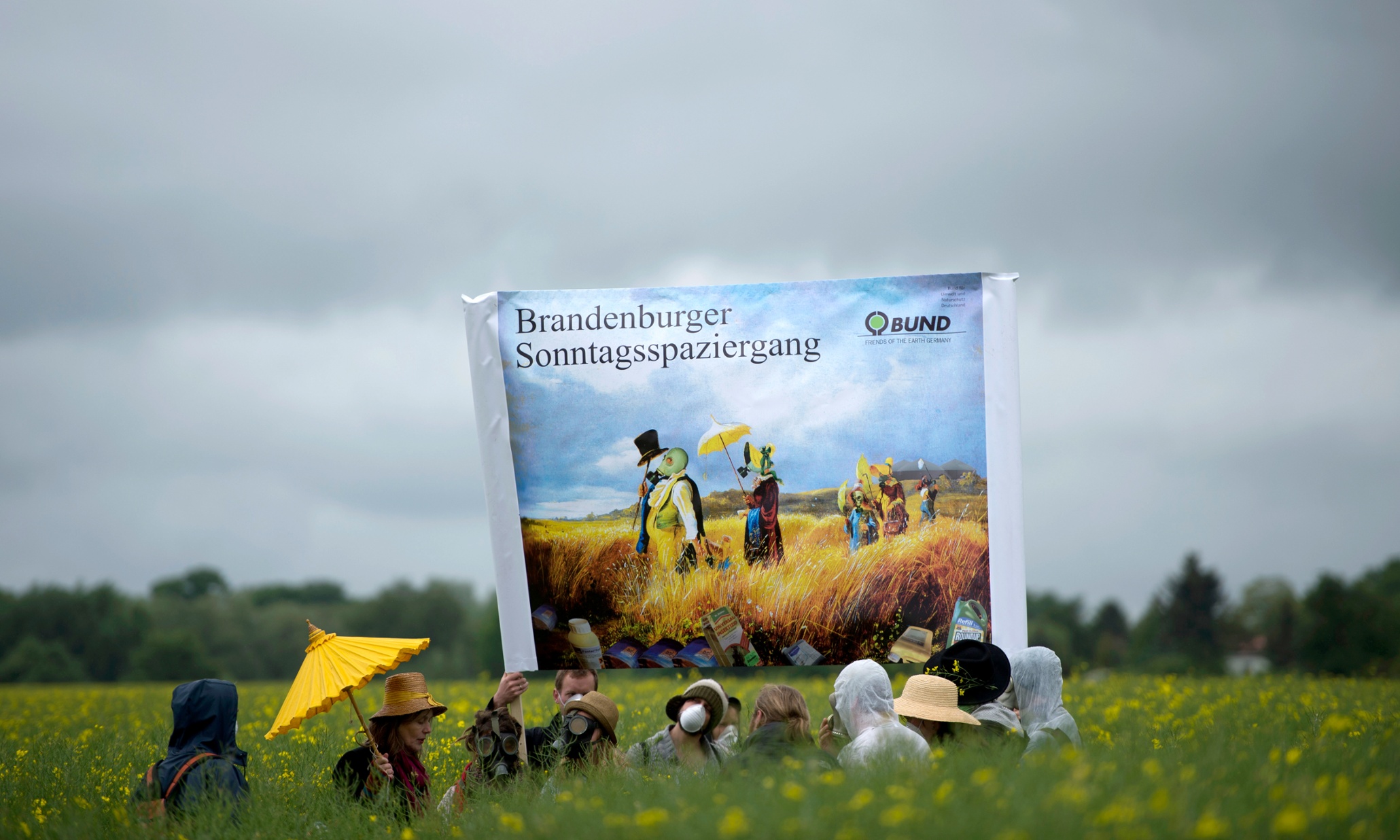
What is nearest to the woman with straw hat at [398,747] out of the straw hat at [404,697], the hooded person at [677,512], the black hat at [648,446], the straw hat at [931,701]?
the straw hat at [404,697]

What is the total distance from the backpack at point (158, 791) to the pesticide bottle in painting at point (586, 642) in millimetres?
2573

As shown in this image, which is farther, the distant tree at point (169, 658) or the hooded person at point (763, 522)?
the distant tree at point (169, 658)

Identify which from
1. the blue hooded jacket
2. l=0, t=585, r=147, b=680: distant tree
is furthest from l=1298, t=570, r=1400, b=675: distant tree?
l=0, t=585, r=147, b=680: distant tree

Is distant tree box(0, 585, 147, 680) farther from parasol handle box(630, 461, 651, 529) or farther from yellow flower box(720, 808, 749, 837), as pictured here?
yellow flower box(720, 808, 749, 837)

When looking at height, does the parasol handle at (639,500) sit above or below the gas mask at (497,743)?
above

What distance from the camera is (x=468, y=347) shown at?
756 cm

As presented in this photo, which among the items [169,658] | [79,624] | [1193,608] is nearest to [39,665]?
[169,658]

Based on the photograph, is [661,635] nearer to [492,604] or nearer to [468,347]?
[468,347]

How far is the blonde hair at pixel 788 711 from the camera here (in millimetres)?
6461

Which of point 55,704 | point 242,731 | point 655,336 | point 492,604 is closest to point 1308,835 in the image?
point 655,336

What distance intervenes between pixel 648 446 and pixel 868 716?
2.61m

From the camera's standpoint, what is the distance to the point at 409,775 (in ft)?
22.5

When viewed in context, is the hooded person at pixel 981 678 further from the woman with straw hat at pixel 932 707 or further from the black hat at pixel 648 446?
the black hat at pixel 648 446

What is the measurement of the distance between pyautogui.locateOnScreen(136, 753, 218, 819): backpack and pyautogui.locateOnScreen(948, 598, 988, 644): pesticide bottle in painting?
5303 mm
